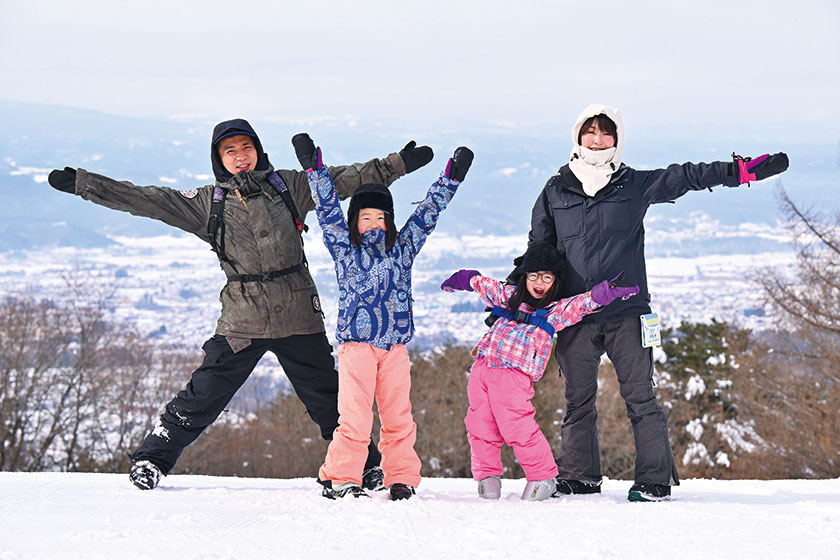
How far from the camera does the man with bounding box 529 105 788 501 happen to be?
Result: 4531 millimetres

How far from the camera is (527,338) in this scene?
14.8 ft

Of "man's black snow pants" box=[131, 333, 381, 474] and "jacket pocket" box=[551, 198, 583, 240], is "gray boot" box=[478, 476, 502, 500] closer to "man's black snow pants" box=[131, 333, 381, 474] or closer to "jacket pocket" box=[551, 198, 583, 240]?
"man's black snow pants" box=[131, 333, 381, 474]

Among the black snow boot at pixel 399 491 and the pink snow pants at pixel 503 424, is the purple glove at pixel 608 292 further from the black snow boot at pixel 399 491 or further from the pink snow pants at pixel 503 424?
the black snow boot at pixel 399 491

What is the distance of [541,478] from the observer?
175 inches

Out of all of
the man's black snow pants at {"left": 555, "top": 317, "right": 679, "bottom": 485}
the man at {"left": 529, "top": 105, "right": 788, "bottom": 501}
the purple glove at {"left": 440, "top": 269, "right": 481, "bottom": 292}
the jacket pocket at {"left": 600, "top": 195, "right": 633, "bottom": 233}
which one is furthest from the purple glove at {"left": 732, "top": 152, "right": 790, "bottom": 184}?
the purple glove at {"left": 440, "top": 269, "right": 481, "bottom": 292}

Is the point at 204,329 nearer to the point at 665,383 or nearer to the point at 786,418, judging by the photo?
the point at 665,383

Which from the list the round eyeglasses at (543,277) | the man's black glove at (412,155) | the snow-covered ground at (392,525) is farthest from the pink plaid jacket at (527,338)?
the man's black glove at (412,155)

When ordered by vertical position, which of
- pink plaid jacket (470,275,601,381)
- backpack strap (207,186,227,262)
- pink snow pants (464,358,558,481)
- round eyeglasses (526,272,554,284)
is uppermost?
backpack strap (207,186,227,262)

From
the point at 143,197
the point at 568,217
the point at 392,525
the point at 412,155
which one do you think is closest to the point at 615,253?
the point at 568,217

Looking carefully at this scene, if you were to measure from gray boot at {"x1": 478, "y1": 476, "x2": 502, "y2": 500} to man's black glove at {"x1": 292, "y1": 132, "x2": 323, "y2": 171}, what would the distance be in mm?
1841

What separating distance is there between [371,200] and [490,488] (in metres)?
1.62

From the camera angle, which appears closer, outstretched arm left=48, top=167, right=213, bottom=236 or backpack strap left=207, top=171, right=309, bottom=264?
outstretched arm left=48, top=167, right=213, bottom=236

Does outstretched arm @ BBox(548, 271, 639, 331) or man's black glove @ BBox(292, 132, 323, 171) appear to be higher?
man's black glove @ BBox(292, 132, 323, 171)

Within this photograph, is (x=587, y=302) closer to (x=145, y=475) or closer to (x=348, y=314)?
(x=348, y=314)
